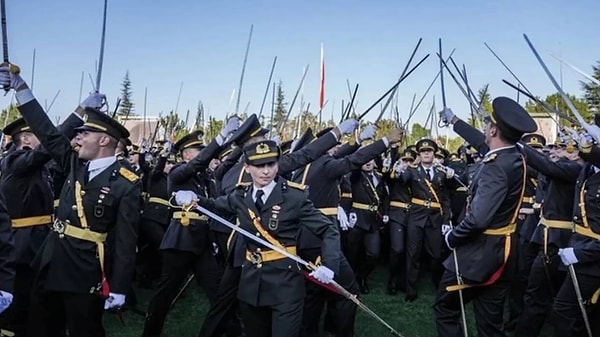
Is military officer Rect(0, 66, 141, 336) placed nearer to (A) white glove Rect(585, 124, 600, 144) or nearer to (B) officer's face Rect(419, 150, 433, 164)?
(A) white glove Rect(585, 124, 600, 144)

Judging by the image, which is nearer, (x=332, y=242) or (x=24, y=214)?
(x=332, y=242)

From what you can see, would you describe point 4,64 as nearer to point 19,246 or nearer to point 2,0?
point 2,0

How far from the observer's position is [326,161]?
6.37 m

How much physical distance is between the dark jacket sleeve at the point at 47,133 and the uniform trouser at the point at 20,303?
124 cm

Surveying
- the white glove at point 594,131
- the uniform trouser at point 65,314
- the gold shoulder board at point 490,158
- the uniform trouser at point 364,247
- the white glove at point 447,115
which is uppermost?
the white glove at point 594,131

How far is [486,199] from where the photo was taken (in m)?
4.56

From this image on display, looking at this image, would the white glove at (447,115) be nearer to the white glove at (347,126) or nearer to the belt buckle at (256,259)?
the white glove at (347,126)

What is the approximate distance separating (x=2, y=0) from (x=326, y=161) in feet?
11.8

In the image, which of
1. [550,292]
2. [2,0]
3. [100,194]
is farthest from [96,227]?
[550,292]

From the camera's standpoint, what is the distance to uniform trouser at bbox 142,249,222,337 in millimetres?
5871

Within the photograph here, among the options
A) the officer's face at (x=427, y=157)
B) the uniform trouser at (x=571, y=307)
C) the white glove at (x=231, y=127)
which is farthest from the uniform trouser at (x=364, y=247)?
the uniform trouser at (x=571, y=307)

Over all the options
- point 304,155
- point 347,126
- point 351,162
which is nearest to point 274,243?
point 304,155

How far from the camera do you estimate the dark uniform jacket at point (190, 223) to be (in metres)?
5.95

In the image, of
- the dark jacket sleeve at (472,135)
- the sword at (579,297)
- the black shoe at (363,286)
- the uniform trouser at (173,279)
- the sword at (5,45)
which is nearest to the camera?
the sword at (5,45)
